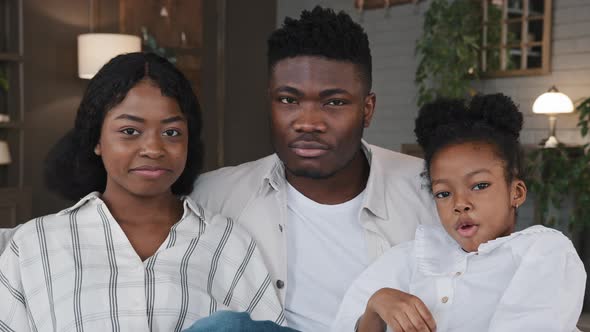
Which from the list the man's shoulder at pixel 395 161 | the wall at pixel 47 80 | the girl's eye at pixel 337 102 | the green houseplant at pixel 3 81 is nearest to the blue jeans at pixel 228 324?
the girl's eye at pixel 337 102

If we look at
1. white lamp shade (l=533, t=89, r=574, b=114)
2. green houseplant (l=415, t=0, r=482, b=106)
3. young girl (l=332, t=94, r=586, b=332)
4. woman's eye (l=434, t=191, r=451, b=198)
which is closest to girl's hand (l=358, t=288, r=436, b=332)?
young girl (l=332, t=94, r=586, b=332)

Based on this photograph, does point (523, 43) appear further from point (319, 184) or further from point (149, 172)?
point (149, 172)

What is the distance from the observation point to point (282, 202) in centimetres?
187

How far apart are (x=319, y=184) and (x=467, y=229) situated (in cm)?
49

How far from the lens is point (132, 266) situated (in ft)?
5.01

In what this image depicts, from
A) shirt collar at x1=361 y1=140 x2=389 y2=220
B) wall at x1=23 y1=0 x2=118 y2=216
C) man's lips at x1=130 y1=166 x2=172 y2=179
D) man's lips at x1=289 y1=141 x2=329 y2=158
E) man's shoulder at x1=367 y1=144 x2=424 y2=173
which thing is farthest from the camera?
wall at x1=23 y1=0 x2=118 y2=216

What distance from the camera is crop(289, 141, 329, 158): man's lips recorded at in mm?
1721

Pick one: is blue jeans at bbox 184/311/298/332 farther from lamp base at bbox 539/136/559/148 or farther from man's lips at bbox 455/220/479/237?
lamp base at bbox 539/136/559/148

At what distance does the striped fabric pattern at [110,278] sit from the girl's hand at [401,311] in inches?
13.1

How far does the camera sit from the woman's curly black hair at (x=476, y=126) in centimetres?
154

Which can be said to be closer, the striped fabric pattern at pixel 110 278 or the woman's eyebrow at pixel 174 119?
the striped fabric pattern at pixel 110 278

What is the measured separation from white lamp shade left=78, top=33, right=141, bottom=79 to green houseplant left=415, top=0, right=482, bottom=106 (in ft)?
7.74

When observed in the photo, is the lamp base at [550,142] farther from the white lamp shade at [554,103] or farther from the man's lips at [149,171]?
the man's lips at [149,171]

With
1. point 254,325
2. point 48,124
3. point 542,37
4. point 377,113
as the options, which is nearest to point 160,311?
point 254,325
